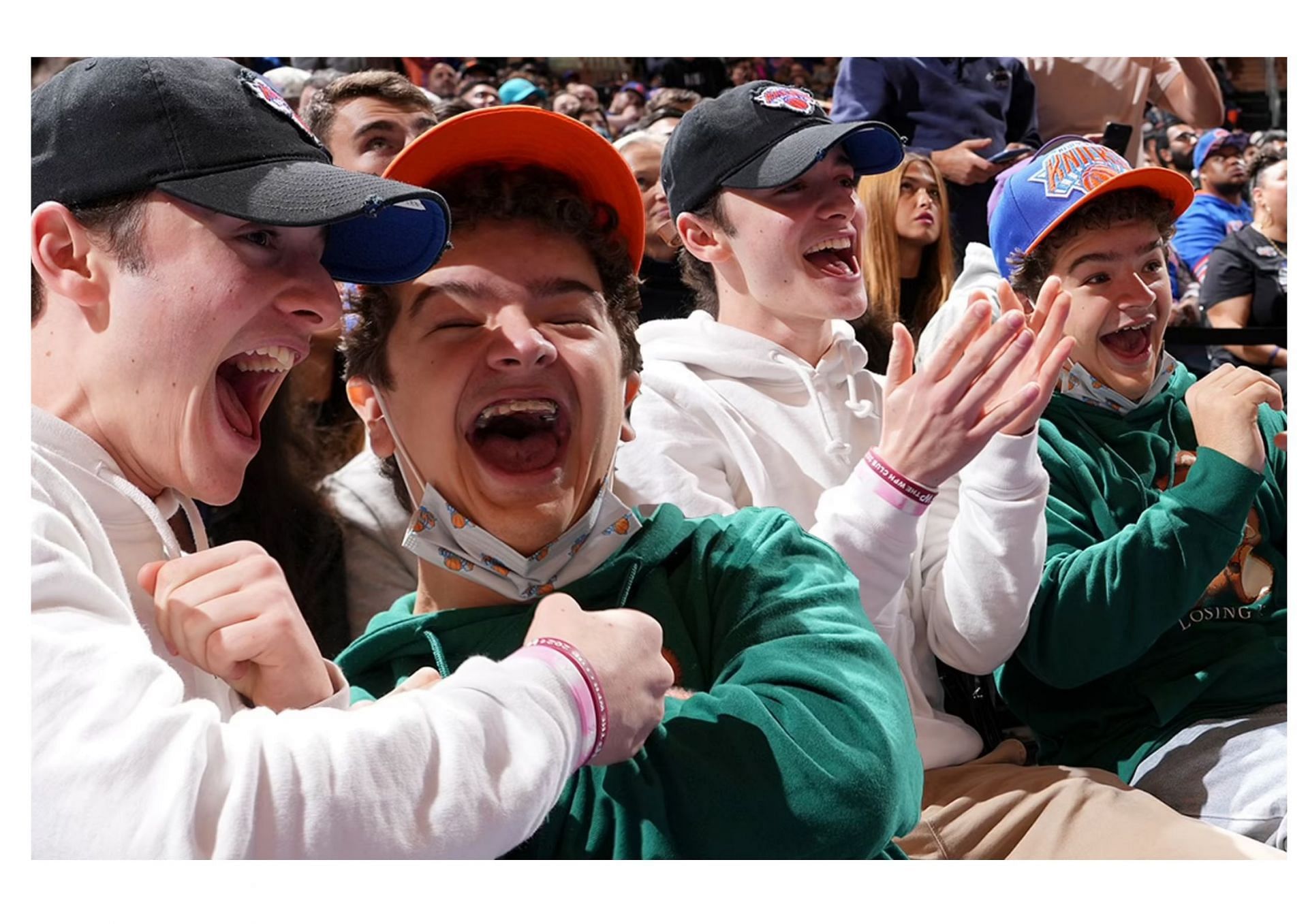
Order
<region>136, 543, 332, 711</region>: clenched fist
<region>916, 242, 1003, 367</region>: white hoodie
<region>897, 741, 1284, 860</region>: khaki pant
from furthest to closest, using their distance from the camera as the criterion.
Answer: <region>916, 242, 1003, 367</region>: white hoodie, <region>897, 741, 1284, 860</region>: khaki pant, <region>136, 543, 332, 711</region>: clenched fist

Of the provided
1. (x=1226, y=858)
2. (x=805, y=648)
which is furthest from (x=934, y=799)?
(x=805, y=648)

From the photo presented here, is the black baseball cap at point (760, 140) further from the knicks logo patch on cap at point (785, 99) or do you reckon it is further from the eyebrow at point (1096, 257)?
the eyebrow at point (1096, 257)

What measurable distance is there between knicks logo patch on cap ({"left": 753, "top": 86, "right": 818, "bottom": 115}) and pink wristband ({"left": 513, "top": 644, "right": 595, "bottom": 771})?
3.32 ft

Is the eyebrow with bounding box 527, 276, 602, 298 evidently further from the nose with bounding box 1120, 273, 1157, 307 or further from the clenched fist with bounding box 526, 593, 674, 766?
the nose with bounding box 1120, 273, 1157, 307

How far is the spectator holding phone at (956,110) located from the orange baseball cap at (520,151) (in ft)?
1.78

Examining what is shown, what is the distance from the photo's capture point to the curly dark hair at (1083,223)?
2248 millimetres

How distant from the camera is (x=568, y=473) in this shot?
69.7 inches

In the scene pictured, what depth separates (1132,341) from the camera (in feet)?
7.43

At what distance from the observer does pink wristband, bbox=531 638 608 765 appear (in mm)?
1442

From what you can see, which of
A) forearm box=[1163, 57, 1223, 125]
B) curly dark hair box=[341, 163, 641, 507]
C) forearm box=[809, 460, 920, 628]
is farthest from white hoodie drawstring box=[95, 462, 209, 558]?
forearm box=[1163, 57, 1223, 125]

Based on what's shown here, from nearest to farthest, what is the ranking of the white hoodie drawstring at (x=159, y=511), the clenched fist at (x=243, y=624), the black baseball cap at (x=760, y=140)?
the clenched fist at (x=243, y=624) → the white hoodie drawstring at (x=159, y=511) → the black baseball cap at (x=760, y=140)

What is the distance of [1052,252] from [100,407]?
1.47m

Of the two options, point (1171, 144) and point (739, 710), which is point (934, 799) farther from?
point (1171, 144)

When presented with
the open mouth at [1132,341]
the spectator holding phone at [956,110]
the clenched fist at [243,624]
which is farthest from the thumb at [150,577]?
the open mouth at [1132,341]
